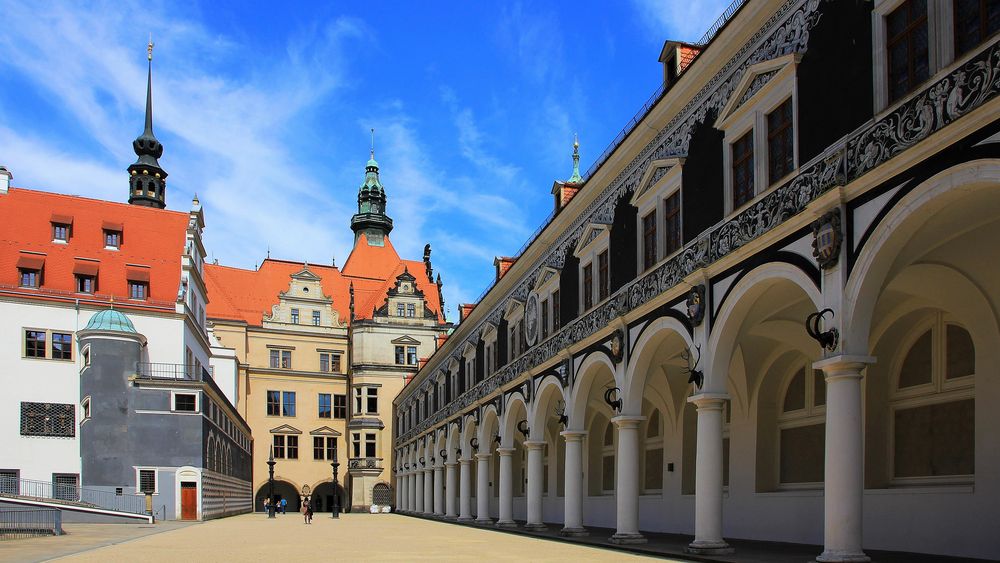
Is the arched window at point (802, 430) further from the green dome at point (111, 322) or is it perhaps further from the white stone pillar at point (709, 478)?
the green dome at point (111, 322)

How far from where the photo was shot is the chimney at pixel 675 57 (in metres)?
19.6

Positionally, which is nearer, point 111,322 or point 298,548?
point 298,548

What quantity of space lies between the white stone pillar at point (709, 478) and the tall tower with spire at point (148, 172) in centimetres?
5943

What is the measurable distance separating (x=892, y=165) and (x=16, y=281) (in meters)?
43.7

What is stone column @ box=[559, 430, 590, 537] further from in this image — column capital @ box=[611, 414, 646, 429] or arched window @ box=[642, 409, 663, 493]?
arched window @ box=[642, 409, 663, 493]

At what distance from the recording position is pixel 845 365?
39.4 ft

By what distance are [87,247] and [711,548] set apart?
40.8 meters

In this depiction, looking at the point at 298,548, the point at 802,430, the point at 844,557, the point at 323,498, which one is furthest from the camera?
the point at 323,498

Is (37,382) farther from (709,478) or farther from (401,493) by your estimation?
(709,478)

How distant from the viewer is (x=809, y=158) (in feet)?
45.0

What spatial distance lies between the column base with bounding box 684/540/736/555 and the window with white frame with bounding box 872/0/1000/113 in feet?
25.4

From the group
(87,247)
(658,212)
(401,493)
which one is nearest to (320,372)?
(401,493)

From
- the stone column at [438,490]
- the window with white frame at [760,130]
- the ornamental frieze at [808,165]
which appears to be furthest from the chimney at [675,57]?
the stone column at [438,490]

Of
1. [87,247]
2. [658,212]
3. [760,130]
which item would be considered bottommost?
[658,212]
